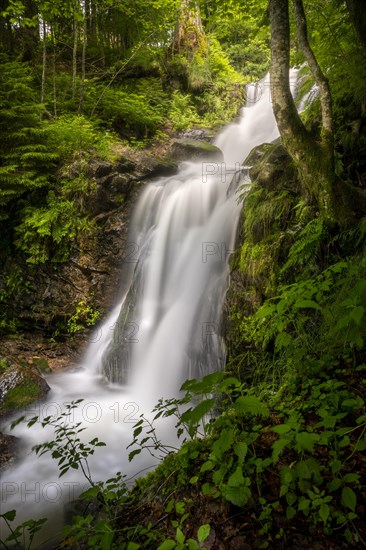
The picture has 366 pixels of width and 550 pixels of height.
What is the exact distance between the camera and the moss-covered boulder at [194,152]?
9945mm

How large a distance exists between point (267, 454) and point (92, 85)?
1146 centimetres

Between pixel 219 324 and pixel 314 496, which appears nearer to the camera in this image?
pixel 314 496

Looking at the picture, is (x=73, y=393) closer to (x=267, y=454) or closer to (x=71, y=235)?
(x=71, y=235)

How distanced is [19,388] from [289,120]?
537 cm

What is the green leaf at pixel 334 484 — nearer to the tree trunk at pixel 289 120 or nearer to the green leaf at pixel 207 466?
the green leaf at pixel 207 466

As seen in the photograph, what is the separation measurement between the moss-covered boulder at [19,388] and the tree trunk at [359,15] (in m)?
6.37

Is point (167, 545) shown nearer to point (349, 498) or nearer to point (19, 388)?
point (349, 498)

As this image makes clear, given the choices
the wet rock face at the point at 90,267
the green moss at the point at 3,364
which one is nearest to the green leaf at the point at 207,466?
the green moss at the point at 3,364

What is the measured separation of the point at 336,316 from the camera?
2.63 meters

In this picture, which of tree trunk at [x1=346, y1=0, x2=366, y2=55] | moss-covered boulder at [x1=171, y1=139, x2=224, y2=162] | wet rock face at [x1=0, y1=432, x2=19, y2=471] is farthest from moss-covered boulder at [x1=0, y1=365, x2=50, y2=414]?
moss-covered boulder at [x1=171, y1=139, x2=224, y2=162]

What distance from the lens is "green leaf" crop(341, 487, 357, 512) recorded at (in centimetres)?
147

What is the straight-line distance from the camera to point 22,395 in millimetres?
5156

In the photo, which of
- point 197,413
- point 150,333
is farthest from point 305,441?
point 150,333

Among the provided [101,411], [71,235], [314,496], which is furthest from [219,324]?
[71,235]
